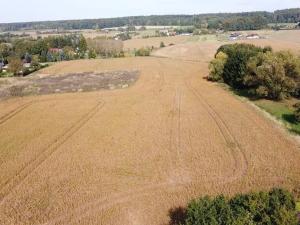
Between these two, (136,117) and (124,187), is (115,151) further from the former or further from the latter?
(136,117)

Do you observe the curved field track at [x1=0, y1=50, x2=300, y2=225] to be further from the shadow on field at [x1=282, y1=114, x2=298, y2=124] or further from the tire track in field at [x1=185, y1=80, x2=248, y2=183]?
the shadow on field at [x1=282, y1=114, x2=298, y2=124]

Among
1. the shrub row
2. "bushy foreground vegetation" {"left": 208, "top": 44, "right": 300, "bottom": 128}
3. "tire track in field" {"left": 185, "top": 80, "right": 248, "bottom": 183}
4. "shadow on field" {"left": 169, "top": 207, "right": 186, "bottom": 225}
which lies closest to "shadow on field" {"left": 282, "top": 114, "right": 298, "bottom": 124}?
"bushy foreground vegetation" {"left": 208, "top": 44, "right": 300, "bottom": 128}

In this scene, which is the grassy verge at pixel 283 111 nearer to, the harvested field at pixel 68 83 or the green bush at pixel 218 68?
the green bush at pixel 218 68

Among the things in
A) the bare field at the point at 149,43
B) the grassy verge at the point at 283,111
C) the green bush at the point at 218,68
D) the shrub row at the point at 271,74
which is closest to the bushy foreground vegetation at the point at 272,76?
the shrub row at the point at 271,74

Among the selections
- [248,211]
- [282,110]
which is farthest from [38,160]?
[282,110]

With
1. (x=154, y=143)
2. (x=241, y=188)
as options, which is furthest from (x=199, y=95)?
(x=241, y=188)

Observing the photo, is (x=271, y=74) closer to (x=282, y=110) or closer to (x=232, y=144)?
(x=282, y=110)
